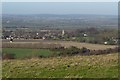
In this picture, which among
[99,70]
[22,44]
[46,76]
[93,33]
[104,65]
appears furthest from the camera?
[93,33]

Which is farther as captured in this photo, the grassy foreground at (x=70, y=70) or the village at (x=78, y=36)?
the village at (x=78, y=36)

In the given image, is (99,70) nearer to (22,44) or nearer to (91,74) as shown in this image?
(91,74)

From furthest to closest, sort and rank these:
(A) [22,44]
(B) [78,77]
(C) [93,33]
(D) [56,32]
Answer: (D) [56,32]
(C) [93,33]
(A) [22,44]
(B) [78,77]

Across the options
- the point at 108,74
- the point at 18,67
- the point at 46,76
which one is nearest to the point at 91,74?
the point at 108,74

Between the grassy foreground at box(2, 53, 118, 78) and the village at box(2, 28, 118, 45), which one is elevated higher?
the village at box(2, 28, 118, 45)

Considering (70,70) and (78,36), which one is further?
(78,36)

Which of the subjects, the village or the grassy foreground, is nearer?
the grassy foreground

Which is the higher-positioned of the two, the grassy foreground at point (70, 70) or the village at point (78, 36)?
the village at point (78, 36)

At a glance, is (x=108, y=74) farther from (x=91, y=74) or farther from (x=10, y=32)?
(x=10, y=32)

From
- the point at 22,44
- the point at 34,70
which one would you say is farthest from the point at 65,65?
the point at 22,44

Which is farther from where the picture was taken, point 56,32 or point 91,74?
point 56,32

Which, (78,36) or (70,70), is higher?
(78,36)
